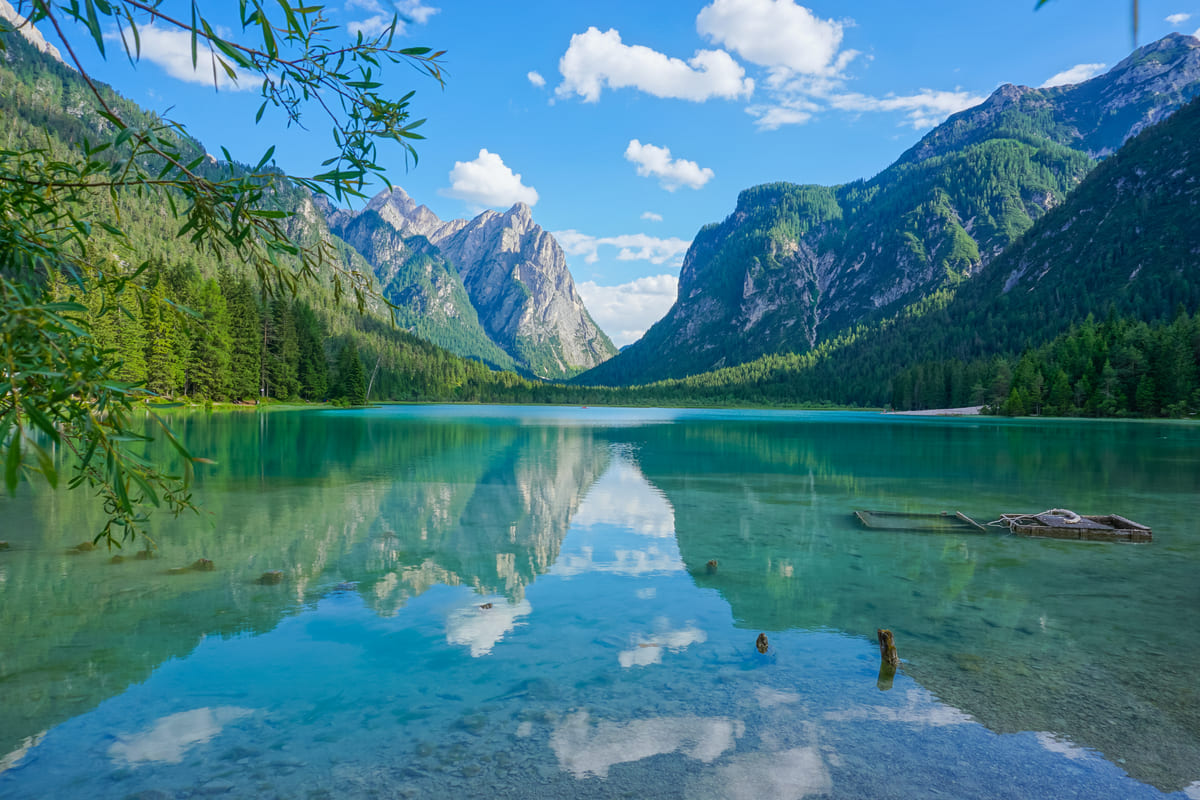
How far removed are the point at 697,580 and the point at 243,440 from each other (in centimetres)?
4232

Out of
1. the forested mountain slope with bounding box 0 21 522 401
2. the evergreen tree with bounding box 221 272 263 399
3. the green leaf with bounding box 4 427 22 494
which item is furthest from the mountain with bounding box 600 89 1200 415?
the evergreen tree with bounding box 221 272 263 399

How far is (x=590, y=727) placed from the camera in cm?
820

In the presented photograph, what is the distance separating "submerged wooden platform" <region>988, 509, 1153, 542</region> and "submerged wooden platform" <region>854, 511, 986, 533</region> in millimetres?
1321

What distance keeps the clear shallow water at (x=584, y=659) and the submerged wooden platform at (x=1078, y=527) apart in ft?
2.73

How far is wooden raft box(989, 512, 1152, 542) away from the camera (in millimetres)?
19000

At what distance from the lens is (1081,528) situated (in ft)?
63.4

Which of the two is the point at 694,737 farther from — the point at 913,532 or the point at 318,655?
the point at 913,532

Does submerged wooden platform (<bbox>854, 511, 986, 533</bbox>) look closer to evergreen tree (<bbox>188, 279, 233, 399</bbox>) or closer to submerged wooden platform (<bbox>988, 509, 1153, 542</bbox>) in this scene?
submerged wooden platform (<bbox>988, 509, 1153, 542</bbox>)

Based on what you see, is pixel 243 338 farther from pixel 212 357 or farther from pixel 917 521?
pixel 917 521

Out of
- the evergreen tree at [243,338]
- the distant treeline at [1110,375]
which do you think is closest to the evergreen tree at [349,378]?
the evergreen tree at [243,338]

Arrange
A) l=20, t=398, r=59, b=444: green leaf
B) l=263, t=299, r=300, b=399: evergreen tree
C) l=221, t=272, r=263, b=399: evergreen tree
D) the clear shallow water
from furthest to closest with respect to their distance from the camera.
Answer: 1. l=263, t=299, r=300, b=399: evergreen tree
2. l=221, t=272, r=263, b=399: evergreen tree
3. the clear shallow water
4. l=20, t=398, r=59, b=444: green leaf

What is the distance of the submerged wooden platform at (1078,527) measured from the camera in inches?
748

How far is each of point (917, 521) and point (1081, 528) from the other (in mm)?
4600

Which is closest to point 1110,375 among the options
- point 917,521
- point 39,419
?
point 917,521
